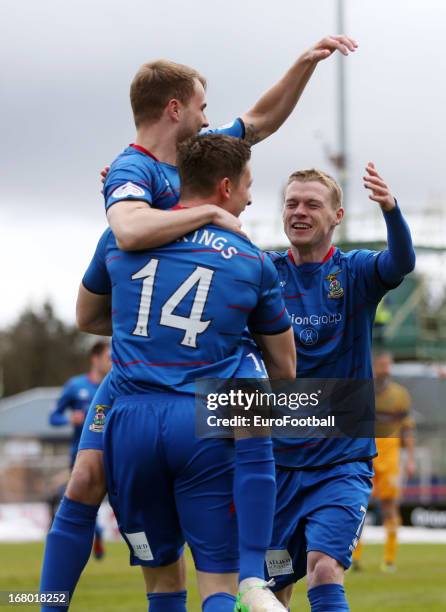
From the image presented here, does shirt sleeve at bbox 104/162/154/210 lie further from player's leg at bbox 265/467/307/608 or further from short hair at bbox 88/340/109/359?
short hair at bbox 88/340/109/359

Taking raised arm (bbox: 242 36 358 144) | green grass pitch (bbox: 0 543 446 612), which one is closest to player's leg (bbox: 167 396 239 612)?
raised arm (bbox: 242 36 358 144)

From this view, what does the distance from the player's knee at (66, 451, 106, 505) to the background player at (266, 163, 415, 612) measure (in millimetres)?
1278

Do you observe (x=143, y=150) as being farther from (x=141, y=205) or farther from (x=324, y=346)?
(x=324, y=346)

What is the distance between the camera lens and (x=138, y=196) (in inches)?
191

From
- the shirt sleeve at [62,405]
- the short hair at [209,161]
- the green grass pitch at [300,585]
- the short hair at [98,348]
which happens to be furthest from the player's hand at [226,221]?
the shirt sleeve at [62,405]

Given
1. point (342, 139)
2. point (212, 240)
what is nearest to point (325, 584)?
point (212, 240)

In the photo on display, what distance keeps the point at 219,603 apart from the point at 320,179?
2.43 meters

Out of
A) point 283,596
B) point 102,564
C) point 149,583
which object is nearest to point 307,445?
point 283,596

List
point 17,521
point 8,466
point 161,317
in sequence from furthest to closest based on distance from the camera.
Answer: point 8,466 → point 17,521 → point 161,317

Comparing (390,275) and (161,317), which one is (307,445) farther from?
(161,317)

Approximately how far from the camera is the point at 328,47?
575cm

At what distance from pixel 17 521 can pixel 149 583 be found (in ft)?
67.2

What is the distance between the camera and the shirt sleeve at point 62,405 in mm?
15203

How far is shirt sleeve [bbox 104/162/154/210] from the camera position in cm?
486
